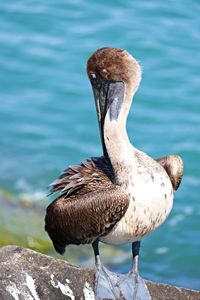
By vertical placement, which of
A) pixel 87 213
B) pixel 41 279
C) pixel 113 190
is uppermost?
pixel 113 190

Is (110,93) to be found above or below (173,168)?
above

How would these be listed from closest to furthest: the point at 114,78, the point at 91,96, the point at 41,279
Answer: the point at 41,279
the point at 114,78
the point at 91,96

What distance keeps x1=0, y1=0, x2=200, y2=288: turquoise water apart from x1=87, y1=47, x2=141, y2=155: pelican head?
4868mm

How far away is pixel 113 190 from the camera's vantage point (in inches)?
271

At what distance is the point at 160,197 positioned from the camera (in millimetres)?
6980

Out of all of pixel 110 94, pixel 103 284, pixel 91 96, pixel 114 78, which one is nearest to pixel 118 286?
pixel 103 284

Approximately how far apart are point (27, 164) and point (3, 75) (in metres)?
2.90

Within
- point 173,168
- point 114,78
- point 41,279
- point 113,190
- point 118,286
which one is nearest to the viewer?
point 41,279

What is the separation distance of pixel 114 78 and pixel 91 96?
8880 millimetres

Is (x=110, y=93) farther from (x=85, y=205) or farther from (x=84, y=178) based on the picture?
(x=85, y=205)

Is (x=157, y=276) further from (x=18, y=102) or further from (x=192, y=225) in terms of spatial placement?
(x=18, y=102)

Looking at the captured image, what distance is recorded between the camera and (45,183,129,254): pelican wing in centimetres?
686

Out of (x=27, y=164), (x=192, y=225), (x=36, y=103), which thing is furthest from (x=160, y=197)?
(x=36, y=103)

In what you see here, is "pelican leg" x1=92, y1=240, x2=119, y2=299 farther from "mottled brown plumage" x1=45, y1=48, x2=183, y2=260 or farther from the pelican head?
the pelican head
